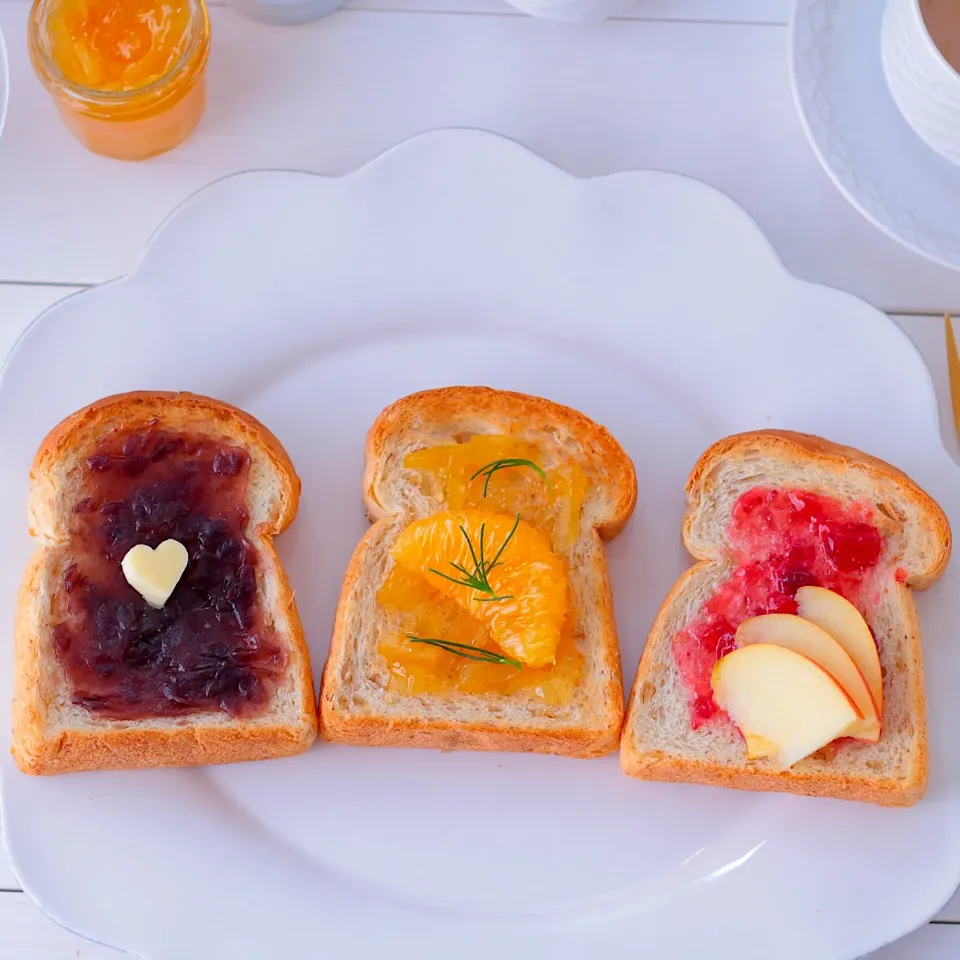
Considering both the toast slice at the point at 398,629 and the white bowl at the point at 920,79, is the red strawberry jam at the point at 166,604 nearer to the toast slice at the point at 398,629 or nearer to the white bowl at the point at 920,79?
the toast slice at the point at 398,629

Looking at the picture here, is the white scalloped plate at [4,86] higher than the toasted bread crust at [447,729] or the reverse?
higher

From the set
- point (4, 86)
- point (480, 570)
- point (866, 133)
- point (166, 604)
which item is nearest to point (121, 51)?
point (4, 86)

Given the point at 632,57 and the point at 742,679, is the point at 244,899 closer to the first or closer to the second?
the point at 742,679

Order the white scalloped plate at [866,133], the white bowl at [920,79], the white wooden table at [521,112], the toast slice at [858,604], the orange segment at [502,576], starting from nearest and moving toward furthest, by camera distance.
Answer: the white bowl at [920,79], the orange segment at [502,576], the toast slice at [858,604], the white scalloped plate at [866,133], the white wooden table at [521,112]

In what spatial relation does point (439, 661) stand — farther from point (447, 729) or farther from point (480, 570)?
point (480, 570)

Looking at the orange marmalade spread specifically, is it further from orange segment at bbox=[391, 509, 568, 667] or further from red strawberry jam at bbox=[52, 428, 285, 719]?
red strawberry jam at bbox=[52, 428, 285, 719]

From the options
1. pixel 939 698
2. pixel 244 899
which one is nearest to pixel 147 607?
pixel 244 899

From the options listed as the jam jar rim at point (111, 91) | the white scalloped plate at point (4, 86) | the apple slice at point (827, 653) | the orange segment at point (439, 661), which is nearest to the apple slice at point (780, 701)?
the apple slice at point (827, 653)
